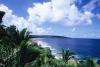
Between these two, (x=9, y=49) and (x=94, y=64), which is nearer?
(x=94, y=64)

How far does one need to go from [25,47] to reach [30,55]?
263 centimetres

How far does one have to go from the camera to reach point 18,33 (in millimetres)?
39812

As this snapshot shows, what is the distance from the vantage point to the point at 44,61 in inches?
1425

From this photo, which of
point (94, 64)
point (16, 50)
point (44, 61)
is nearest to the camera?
point (94, 64)

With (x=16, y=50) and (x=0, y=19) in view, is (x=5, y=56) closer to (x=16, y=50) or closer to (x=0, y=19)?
(x=16, y=50)

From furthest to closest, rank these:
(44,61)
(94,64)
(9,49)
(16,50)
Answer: (9,49)
(16,50)
(44,61)
(94,64)

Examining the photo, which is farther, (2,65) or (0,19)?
(0,19)

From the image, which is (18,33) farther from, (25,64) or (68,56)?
(68,56)

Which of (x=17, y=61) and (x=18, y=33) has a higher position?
(x=18, y=33)

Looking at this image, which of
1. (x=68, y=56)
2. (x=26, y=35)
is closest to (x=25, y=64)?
(x=26, y=35)

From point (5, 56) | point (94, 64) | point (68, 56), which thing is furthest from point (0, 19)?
point (94, 64)

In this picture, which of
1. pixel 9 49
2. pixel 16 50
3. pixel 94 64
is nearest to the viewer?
pixel 94 64

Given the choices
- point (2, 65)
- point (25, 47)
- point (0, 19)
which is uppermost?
point (0, 19)

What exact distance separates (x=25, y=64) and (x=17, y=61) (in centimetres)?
214
